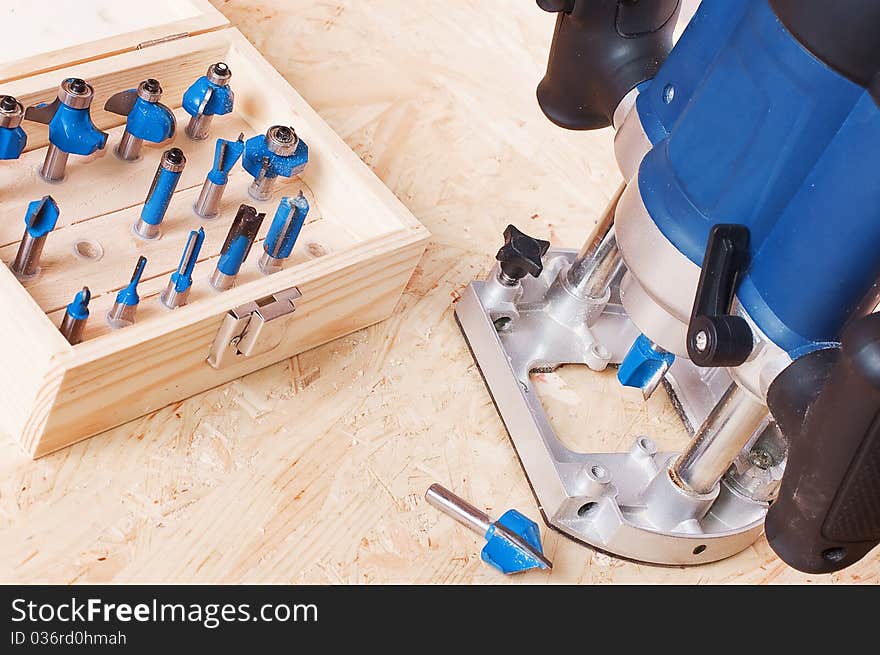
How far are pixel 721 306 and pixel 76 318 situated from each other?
0.39 m

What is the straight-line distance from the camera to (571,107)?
854 mm

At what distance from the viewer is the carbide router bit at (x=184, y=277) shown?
817 millimetres

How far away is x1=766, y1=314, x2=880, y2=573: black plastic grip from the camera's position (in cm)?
55

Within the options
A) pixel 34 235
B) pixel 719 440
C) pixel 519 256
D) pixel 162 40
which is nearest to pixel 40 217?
pixel 34 235

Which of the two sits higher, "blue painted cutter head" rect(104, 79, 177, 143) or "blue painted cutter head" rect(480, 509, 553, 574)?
"blue painted cutter head" rect(104, 79, 177, 143)

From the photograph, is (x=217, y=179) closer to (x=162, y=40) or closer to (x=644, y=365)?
(x=162, y=40)

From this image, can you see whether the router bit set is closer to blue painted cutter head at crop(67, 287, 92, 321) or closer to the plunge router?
blue painted cutter head at crop(67, 287, 92, 321)

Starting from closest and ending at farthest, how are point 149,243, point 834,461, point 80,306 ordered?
1. point 834,461
2. point 80,306
3. point 149,243

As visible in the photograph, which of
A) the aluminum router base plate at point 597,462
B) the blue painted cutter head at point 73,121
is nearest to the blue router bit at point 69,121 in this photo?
the blue painted cutter head at point 73,121

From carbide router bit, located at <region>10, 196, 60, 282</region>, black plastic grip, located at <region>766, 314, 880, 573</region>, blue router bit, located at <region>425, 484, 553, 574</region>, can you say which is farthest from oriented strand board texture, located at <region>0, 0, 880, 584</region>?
black plastic grip, located at <region>766, 314, 880, 573</region>

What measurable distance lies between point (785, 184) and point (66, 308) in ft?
1.51

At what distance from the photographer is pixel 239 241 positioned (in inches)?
32.7

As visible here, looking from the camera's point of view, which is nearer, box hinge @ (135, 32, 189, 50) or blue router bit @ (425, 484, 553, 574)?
blue router bit @ (425, 484, 553, 574)

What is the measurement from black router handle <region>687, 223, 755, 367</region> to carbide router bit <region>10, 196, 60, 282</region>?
16.3 inches
